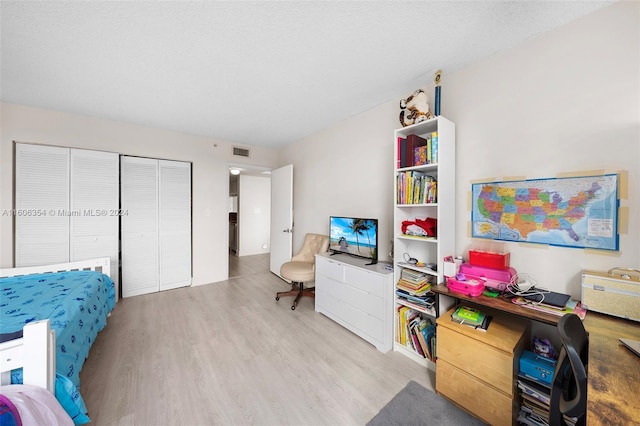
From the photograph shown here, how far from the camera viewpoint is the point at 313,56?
1.78m

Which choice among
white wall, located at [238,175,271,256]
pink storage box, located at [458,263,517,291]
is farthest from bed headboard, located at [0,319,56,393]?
white wall, located at [238,175,271,256]

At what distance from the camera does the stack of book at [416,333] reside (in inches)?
74.7

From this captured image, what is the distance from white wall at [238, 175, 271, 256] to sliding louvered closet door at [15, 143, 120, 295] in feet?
10.0

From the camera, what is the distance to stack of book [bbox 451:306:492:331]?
1.51 metres

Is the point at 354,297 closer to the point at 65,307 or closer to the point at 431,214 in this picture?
the point at 431,214

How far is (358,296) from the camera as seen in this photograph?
233 centimetres

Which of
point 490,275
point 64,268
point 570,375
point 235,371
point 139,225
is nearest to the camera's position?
point 570,375

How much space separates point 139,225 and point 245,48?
2.98 metres

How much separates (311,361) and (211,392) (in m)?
0.78

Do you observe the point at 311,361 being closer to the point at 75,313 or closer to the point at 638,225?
the point at 75,313

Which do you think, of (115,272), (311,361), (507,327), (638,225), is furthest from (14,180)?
(638,225)

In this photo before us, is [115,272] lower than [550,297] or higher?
lower

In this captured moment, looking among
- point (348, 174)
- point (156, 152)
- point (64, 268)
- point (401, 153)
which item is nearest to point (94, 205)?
point (64, 268)

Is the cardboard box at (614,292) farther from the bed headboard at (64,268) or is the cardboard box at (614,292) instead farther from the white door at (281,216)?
the bed headboard at (64,268)
